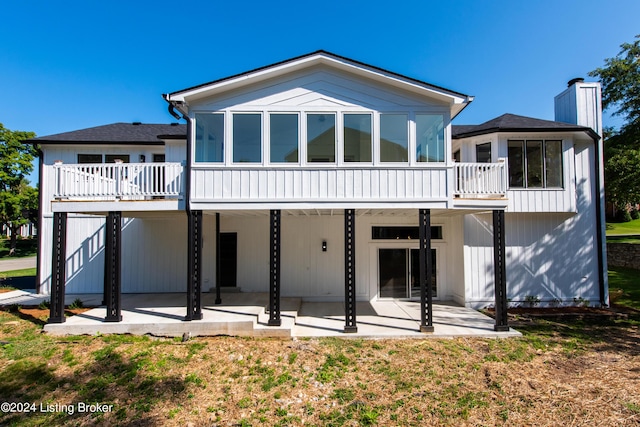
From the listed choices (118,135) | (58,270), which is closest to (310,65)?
(58,270)

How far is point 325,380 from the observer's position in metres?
5.39

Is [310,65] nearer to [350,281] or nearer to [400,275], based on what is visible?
[350,281]

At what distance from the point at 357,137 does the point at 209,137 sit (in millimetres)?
3854

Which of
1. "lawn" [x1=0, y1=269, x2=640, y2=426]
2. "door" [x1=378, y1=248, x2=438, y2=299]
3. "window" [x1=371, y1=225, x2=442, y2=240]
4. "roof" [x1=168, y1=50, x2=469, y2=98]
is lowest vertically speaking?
"lawn" [x1=0, y1=269, x2=640, y2=426]

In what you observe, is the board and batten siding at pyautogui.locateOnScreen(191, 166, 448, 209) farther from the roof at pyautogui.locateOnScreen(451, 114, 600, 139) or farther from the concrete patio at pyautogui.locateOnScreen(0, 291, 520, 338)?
the roof at pyautogui.locateOnScreen(451, 114, 600, 139)

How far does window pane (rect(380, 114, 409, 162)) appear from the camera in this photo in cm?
777

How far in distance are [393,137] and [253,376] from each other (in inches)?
248

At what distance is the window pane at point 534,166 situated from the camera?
9.80 m

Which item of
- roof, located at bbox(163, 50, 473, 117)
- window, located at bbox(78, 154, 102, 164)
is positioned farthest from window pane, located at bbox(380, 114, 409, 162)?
window, located at bbox(78, 154, 102, 164)

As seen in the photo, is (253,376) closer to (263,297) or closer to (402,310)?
(263,297)

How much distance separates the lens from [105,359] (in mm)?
6086

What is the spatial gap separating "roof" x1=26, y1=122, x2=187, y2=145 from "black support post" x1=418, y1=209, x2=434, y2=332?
8450mm

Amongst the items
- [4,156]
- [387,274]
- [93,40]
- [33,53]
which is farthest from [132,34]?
[4,156]

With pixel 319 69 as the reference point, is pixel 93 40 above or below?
above
